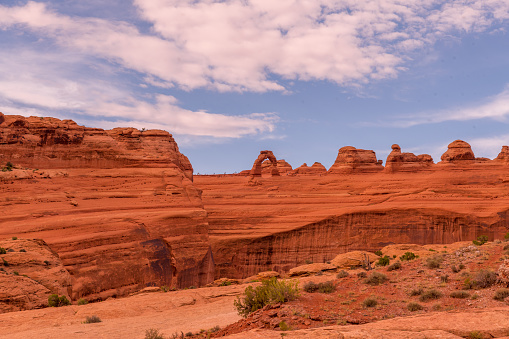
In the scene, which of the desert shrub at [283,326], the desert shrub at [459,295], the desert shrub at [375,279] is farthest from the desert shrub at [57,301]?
the desert shrub at [459,295]

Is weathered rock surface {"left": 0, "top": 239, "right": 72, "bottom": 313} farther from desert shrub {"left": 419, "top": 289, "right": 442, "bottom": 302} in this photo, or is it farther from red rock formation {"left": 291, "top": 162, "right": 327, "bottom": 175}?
red rock formation {"left": 291, "top": 162, "right": 327, "bottom": 175}

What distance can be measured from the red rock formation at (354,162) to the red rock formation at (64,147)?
26.2 metres

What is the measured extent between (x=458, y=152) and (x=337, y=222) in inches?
829

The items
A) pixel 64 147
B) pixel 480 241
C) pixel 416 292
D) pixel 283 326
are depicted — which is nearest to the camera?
pixel 283 326

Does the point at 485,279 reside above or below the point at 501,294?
above

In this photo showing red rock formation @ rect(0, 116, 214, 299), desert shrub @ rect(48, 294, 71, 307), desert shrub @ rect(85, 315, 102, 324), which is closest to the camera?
desert shrub @ rect(85, 315, 102, 324)

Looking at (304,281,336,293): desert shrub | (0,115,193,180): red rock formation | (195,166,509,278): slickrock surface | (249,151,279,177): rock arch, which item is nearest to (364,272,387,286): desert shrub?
(304,281,336,293): desert shrub

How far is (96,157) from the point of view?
29.2m

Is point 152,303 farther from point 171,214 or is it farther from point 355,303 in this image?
point 171,214

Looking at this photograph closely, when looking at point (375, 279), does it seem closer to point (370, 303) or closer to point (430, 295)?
point (430, 295)

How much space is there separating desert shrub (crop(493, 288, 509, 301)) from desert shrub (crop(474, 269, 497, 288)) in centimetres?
72

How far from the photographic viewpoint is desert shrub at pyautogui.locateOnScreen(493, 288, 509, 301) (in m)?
9.06

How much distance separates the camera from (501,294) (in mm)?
9094

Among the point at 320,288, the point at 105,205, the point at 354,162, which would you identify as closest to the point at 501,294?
the point at 320,288
